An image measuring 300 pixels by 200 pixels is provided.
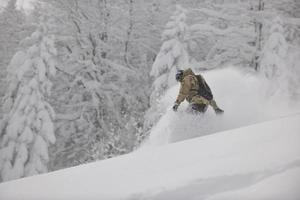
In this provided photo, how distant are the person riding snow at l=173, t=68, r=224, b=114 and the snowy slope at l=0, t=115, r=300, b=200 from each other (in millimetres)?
3529

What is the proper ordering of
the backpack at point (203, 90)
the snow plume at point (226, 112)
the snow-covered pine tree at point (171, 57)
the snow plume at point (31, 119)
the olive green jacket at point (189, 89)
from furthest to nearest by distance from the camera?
the snow-covered pine tree at point (171, 57) < the snow plume at point (31, 119) < the snow plume at point (226, 112) < the backpack at point (203, 90) < the olive green jacket at point (189, 89)

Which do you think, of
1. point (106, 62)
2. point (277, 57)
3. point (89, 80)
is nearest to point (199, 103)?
point (277, 57)

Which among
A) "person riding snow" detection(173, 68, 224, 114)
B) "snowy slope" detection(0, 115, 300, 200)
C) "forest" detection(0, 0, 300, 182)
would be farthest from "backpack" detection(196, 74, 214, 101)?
"forest" detection(0, 0, 300, 182)

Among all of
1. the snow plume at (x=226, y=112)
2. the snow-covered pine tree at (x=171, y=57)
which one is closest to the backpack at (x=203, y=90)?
the snow plume at (x=226, y=112)

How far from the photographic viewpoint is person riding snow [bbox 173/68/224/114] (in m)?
9.60

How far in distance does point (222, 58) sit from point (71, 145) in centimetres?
740

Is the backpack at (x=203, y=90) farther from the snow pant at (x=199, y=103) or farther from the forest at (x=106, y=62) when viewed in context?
the forest at (x=106, y=62)

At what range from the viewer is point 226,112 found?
11.7m

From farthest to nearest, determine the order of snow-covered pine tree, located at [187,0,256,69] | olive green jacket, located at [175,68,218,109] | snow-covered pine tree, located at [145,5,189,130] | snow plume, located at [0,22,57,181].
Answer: snow-covered pine tree, located at [187,0,256,69] → snow-covered pine tree, located at [145,5,189,130] → snow plume, located at [0,22,57,181] → olive green jacket, located at [175,68,218,109]

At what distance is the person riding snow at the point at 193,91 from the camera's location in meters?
9.60

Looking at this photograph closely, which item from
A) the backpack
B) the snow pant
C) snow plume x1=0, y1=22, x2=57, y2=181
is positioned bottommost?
snow plume x1=0, y1=22, x2=57, y2=181

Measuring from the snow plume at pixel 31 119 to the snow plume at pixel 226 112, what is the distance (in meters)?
4.41

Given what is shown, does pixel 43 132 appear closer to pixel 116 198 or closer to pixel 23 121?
pixel 23 121

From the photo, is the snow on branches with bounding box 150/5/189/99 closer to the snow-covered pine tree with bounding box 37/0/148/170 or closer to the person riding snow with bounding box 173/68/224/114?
the snow-covered pine tree with bounding box 37/0/148/170
